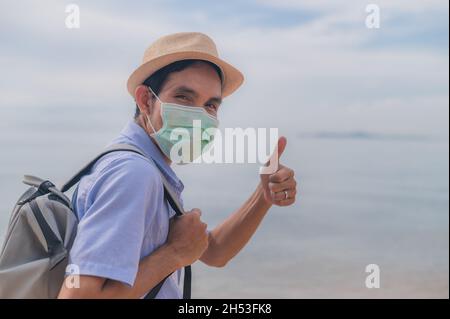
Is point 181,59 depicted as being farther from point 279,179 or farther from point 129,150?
point 279,179

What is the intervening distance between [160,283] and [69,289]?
14.0 inches

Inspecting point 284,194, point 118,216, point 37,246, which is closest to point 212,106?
point 284,194

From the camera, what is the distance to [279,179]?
256cm

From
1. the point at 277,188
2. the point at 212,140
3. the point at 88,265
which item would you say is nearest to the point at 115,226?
the point at 88,265

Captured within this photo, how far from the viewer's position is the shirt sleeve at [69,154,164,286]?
170 centimetres

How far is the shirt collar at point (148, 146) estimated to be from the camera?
211cm

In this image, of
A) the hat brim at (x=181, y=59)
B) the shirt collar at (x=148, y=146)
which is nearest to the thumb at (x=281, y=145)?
the hat brim at (x=181, y=59)

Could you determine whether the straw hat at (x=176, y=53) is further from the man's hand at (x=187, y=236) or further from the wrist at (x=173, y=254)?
the wrist at (x=173, y=254)

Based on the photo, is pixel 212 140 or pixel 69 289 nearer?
pixel 69 289

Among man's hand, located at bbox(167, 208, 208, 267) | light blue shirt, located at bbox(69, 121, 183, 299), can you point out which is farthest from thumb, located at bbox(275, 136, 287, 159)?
light blue shirt, located at bbox(69, 121, 183, 299)

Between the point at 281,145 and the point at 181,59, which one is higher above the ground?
the point at 181,59

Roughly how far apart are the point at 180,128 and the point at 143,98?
0.70 feet
